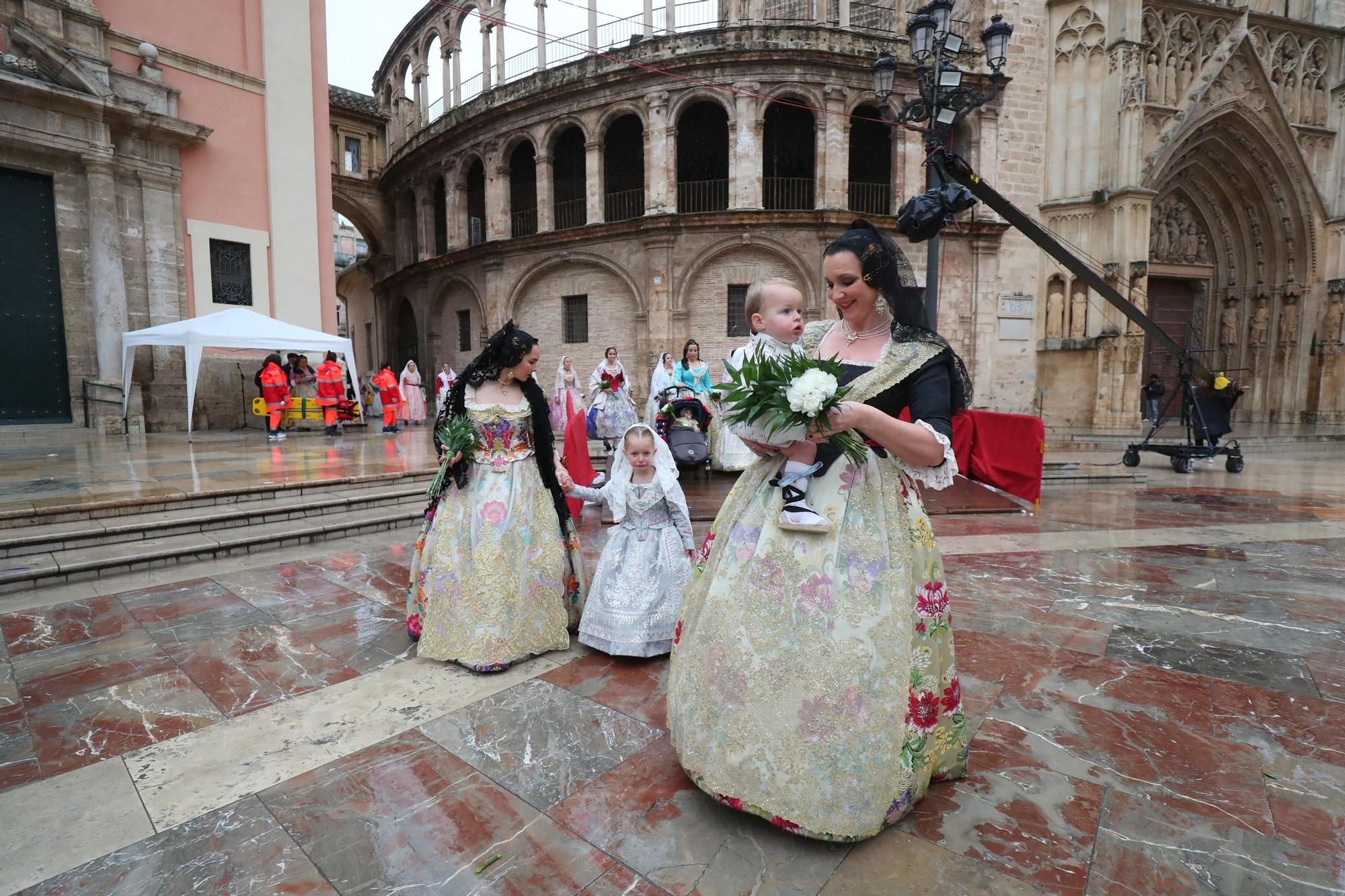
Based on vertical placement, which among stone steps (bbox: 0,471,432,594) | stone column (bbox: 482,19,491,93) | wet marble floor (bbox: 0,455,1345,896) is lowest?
wet marble floor (bbox: 0,455,1345,896)

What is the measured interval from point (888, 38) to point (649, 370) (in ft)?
38.1

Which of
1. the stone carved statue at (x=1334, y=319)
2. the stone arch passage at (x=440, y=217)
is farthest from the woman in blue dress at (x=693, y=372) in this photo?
the stone carved statue at (x=1334, y=319)

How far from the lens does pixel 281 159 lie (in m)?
14.9

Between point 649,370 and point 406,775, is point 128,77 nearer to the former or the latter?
point 649,370

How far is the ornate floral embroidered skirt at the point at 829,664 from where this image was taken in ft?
6.24

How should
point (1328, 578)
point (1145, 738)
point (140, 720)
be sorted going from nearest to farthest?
point (1145, 738), point (140, 720), point (1328, 578)

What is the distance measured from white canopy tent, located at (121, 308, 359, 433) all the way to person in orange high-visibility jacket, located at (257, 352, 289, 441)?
580 millimetres

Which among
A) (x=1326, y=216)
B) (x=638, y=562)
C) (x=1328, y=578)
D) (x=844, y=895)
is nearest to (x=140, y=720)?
(x=638, y=562)

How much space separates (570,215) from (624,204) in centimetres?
248

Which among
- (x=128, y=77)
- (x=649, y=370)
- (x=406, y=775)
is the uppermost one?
→ (x=128, y=77)

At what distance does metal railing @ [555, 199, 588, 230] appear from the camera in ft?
73.5

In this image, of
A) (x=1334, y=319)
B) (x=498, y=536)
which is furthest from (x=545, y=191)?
(x=1334, y=319)

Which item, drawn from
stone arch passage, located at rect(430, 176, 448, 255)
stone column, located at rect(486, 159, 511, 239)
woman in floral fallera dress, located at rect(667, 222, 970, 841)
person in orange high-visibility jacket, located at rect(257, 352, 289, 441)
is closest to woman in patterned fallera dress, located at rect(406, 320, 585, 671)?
woman in floral fallera dress, located at rect(667, 222, 970, 841)

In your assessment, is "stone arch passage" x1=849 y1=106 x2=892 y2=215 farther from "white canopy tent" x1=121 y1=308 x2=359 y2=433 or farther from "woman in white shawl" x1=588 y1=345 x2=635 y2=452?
"white canopy tent" x1=121 y1=308 x2=359 y2=433
